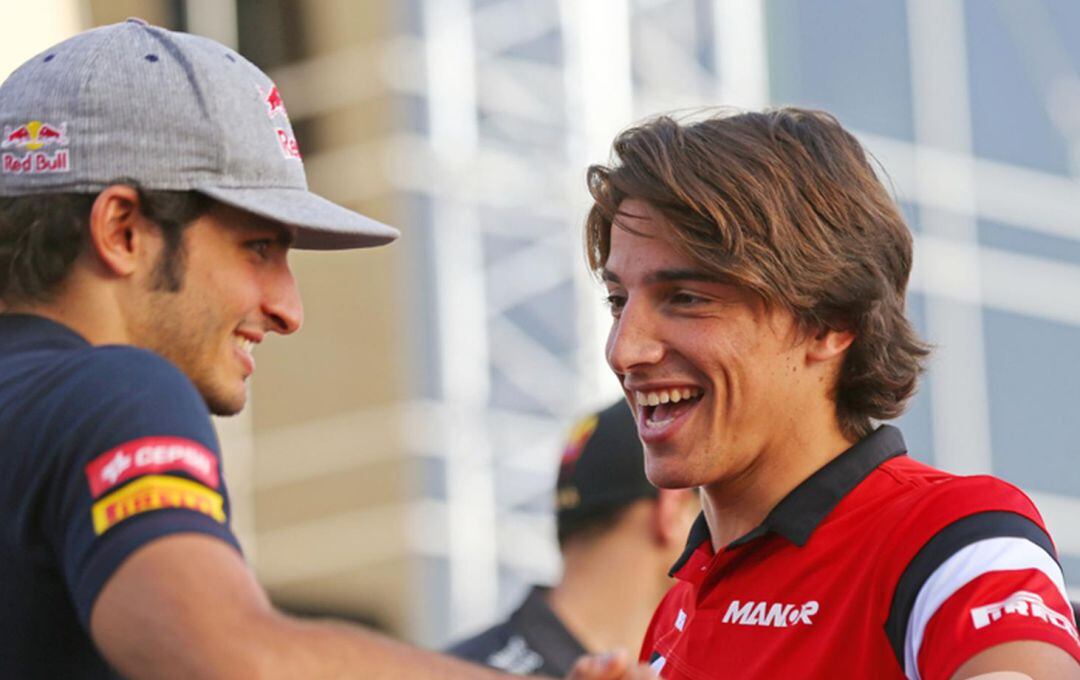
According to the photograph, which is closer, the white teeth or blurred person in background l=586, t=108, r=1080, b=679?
blurred person in background l=586, t=108, r=1080, b=679

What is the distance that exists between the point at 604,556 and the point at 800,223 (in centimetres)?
198

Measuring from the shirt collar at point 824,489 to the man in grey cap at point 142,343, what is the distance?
0.50 metres

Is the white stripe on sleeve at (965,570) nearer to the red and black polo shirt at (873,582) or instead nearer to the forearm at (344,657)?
the red and black polo shirt at (873,582)

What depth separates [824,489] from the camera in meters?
2.84

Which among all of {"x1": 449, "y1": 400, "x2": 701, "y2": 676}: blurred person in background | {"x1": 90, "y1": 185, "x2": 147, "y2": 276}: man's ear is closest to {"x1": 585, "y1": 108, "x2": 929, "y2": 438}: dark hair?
{"x1": 90, "y1": 185, "x2": 147, "y2": 276}: man's ear

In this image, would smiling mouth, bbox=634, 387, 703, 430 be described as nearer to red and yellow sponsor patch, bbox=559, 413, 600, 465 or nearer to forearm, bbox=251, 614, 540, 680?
forearm, bbox=251, 614, 540, 680

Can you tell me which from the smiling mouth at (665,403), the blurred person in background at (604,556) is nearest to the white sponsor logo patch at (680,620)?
the smiling mouth at (665,403)

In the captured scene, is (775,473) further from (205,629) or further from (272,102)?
(205,629)

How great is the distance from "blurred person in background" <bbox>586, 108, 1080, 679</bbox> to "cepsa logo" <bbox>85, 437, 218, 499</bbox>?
3.18ft

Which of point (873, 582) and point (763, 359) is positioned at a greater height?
point (763, 359)

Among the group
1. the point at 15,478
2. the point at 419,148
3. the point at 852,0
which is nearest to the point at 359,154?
the point at 419,148

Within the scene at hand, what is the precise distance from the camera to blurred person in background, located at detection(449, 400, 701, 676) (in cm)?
469

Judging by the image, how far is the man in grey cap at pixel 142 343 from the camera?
2.04 meters

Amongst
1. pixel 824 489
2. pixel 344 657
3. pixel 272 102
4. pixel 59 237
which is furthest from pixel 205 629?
pixel 824 489
